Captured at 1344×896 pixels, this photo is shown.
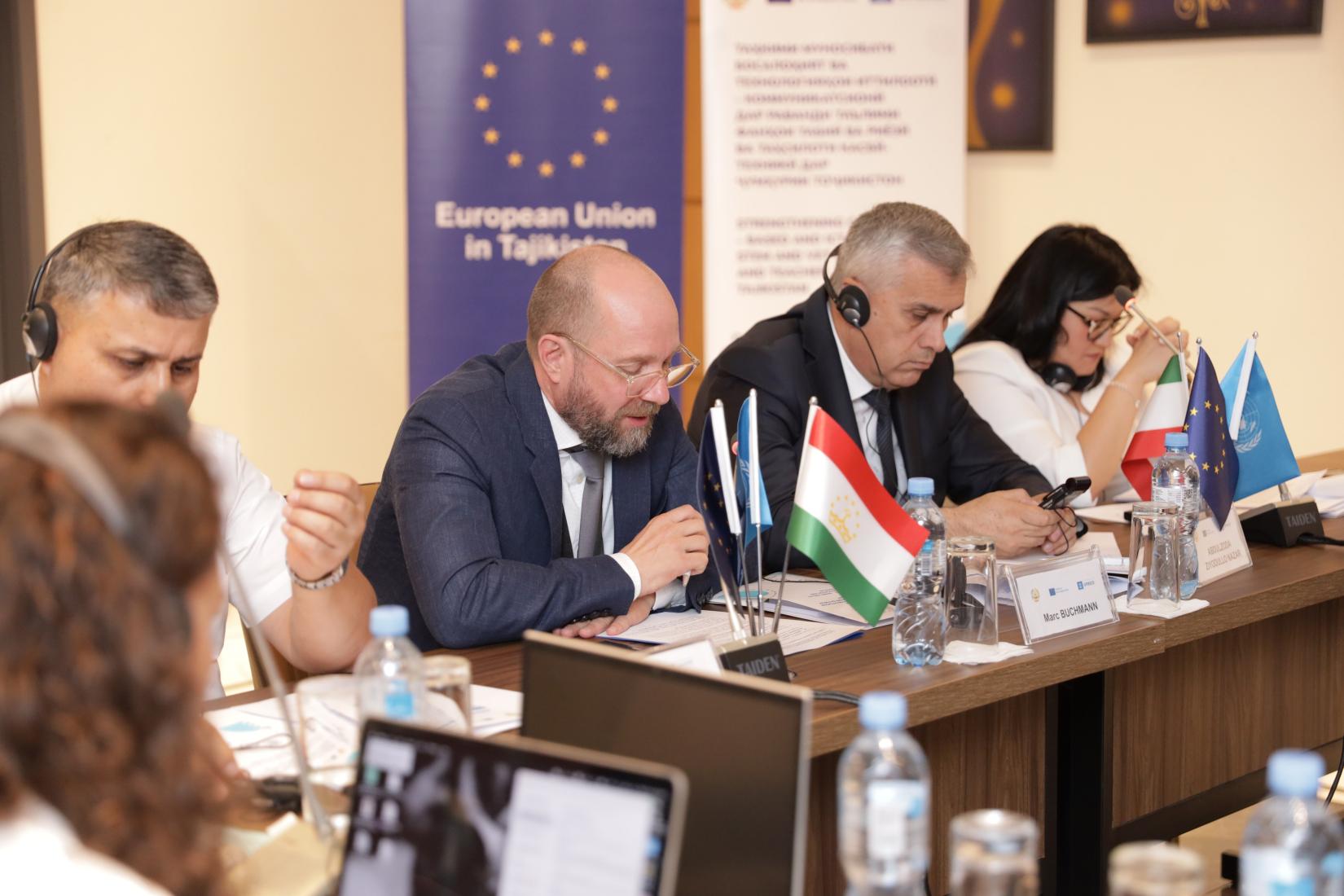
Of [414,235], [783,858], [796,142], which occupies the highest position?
[796,142]

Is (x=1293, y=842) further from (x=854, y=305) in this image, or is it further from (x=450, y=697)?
(x=854, y=305)

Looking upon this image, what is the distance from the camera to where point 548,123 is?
430cm

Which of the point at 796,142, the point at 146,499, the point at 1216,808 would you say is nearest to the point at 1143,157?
the point at 796,142

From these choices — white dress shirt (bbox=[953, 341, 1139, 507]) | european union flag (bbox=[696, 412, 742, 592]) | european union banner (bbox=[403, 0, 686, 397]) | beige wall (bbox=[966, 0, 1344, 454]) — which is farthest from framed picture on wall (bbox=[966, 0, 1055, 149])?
european union flag (bbox=[696, 412, 742, 592])

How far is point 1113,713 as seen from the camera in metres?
2.31

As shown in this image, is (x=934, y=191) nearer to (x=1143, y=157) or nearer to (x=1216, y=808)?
(x=1143, y=157)

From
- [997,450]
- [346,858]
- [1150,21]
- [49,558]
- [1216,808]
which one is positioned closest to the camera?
[49,558]

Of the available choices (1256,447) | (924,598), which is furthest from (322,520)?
(1256,447)

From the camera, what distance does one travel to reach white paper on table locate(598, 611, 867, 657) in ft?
6.78

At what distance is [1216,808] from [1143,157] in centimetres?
289

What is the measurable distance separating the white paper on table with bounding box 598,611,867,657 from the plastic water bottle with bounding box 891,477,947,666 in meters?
0.10

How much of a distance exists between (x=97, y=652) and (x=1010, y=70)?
460 centimetres

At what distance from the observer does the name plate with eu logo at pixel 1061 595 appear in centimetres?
207

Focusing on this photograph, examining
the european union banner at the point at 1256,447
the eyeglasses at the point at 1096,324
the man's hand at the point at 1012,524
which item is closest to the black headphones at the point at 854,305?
the man's hand at the point at 1012,524
